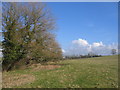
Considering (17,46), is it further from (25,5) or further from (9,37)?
(25,5)

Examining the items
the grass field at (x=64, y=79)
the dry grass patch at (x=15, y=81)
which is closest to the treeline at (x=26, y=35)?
the grass field at (x=64, y=79)

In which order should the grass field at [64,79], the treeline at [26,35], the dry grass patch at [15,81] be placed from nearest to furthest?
the grass field at [64,79], the dry grass patch at [15,81], the treeline at [26,35]

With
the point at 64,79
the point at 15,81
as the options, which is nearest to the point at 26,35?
the point at 15,81

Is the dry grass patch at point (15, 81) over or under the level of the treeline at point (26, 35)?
under

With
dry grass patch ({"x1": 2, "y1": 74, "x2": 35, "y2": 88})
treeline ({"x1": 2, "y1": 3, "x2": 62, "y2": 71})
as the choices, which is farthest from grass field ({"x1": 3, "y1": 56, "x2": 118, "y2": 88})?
treeline ({"x1": 2, "y1": 3, "x2": 62, "y2": 71})

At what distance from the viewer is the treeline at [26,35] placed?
348 inches

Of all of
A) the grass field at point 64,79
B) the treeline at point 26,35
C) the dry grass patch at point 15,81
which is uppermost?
the treeline at point 26,35

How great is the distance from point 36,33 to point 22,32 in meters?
1.48

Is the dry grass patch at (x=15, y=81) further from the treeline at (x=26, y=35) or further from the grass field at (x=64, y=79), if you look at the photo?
the treeline at (x=26, y=35)

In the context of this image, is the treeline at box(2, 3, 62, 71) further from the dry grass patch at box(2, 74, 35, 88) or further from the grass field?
the dry grass patch at box(2, 74, 35, 88)

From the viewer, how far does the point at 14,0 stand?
9352 millimetres

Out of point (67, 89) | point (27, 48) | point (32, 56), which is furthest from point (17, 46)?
point (67, 89)

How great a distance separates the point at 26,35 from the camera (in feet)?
31.5

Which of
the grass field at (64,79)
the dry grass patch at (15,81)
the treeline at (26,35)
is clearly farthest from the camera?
the treeline at (26,35)
